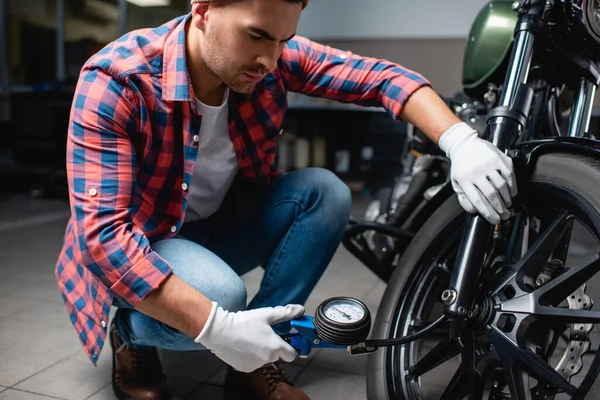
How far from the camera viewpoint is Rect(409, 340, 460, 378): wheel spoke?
963 millimetres

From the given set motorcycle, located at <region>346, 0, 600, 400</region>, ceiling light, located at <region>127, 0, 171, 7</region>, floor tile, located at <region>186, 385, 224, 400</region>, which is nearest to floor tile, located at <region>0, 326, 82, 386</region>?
floor tile, located at <region>186, 385, 224, 400</region>

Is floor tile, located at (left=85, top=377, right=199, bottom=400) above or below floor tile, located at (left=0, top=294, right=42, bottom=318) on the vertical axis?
above

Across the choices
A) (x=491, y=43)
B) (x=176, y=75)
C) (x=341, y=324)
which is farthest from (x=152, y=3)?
(x=341, y=324)

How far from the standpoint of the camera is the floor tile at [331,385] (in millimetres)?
1233

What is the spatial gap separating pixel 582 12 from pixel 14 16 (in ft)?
22.4

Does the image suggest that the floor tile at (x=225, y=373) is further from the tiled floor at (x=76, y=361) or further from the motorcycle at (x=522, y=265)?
the motorcycle at (x=522, y=265)

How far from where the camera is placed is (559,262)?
36.2 inches

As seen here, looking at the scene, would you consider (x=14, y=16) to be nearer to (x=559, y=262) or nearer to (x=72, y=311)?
(x=72, y=311)

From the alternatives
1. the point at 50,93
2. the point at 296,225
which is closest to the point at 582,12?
the point at 296,225

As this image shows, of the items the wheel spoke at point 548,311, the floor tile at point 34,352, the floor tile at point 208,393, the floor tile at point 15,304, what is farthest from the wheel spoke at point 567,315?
the floor tile at point 15,304

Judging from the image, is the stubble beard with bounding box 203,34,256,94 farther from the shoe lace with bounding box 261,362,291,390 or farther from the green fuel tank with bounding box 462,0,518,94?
the green fuel tank with bounding box 462,0,518,94

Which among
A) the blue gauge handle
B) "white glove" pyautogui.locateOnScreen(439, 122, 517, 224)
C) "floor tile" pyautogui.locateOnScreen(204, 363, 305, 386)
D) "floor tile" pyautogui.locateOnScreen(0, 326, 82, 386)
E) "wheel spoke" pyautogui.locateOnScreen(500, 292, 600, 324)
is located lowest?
"floor tile" pyautogui.locateOnScreen(0, 326, 82, 386)

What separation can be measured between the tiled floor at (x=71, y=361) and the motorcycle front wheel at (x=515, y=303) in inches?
11.0

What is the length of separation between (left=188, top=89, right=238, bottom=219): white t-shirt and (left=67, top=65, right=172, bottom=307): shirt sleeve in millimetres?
171
